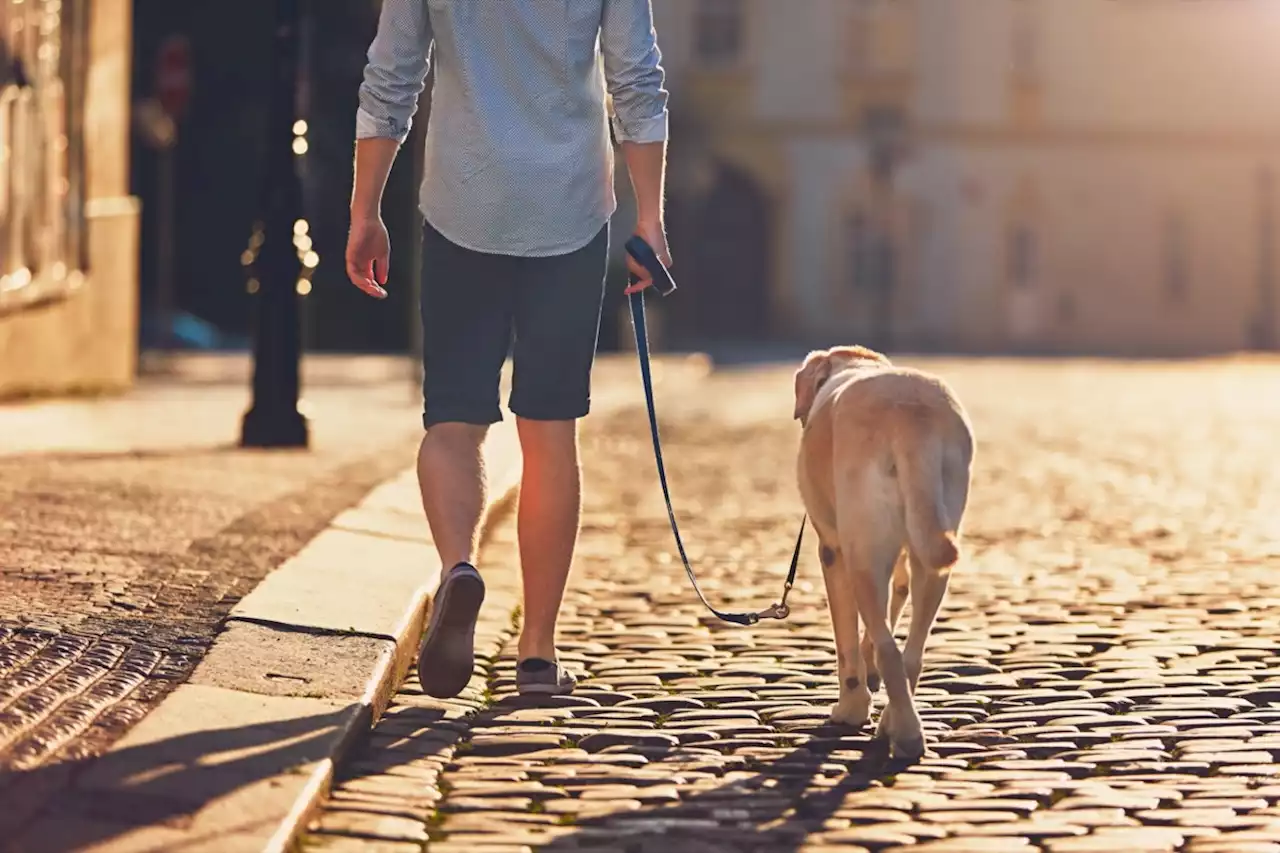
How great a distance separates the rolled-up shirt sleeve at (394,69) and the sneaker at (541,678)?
1287 millimetres

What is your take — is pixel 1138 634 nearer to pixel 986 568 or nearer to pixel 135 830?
pixel 986 568

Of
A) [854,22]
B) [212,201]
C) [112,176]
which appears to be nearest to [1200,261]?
[854,22]

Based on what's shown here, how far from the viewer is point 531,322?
561 cm

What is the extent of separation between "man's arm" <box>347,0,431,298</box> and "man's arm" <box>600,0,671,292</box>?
432 millimetres

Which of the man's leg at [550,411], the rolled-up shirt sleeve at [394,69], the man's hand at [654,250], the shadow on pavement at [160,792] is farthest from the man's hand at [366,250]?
the shadow on pavement at [160,792]

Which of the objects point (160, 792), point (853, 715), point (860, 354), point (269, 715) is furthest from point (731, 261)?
point (160, 792)

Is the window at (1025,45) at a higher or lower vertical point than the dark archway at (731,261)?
higher

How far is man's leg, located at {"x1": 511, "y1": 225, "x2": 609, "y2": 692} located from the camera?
5594 millimetres

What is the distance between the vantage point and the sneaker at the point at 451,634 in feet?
17.3

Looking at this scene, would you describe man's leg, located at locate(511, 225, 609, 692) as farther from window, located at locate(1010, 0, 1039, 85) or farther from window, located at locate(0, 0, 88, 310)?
window, located at locate(1010, 0, 1039, 85)

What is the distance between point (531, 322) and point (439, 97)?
561 mm

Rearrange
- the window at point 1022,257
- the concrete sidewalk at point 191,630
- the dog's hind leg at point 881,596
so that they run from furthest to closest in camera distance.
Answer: the window at point 1022,257 < the dog's hind leg at point 881,596 < the concrete sidewalk at point 191,630

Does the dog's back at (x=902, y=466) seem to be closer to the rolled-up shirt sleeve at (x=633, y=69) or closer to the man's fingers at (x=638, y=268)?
the man's fingers at (x=638, y=268)

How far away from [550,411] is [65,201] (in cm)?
1045
